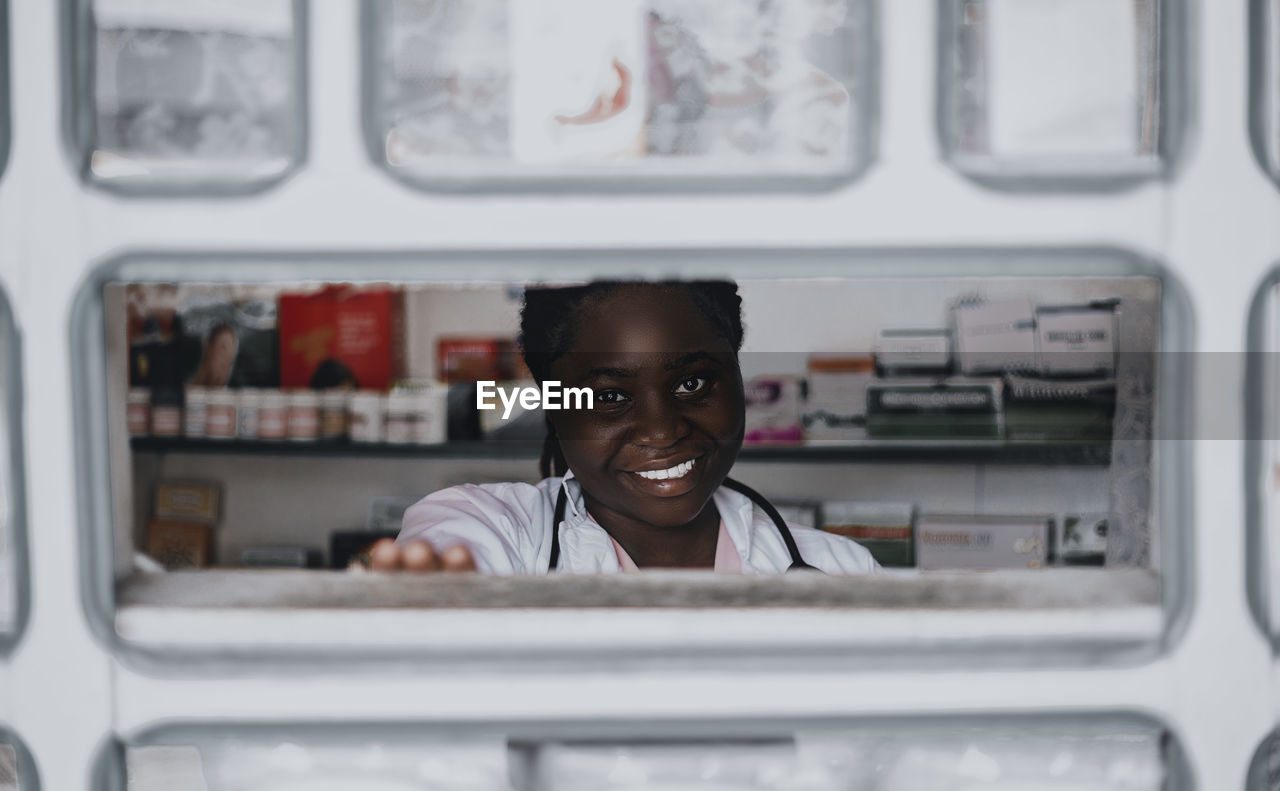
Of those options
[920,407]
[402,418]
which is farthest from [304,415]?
[920,407]

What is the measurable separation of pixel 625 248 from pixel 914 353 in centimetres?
201

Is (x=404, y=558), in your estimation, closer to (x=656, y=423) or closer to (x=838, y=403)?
(x=656, y=423)

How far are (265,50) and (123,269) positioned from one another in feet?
0.74

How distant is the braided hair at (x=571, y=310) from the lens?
4.63 feet

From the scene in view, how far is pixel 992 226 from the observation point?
0.77 metres

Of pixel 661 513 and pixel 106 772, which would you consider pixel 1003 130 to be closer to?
pixel 661 513

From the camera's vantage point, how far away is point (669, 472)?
1.45 m

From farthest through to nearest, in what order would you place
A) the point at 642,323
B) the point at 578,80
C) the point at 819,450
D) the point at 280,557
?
1. the point at 280,557
2. the point at 819,450
3. the point at 642,323
4. the point at 578,80

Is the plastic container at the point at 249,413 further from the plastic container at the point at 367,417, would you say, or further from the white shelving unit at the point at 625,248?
the white shelving unit at the point at 625,248

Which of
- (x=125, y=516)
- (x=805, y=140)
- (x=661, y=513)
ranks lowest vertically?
(x=661, y=513)

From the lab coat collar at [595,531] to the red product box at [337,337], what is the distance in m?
1.51

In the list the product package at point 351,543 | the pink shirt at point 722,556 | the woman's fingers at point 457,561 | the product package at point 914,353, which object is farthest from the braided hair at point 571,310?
the product package at point 351,543

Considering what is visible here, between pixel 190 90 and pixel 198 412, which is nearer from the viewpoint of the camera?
pixel 190 90

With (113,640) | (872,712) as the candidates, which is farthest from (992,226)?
(113,640)
